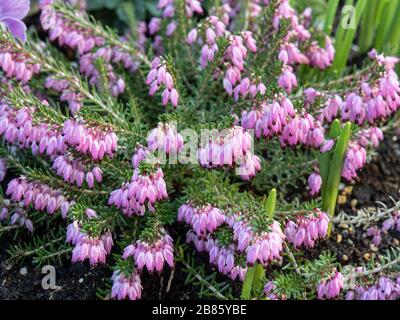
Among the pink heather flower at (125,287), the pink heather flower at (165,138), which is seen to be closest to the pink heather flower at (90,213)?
the pink heather flower at (125,287)

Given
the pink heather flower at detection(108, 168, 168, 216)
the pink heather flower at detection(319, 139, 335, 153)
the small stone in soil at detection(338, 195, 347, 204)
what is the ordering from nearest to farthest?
1. the pink heather flower at detection(108, 168, 168, 216)
2. the pink heather flower at detection(319, 139, 335, 153)
3. the small stone in soil at detection(338, 195, 347, 204)

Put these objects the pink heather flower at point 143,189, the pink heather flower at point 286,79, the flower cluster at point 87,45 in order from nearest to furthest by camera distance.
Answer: the pink heather flower at point 143,189 → the pink heather flower at point 286,79 → the flower cluster at point 87,45

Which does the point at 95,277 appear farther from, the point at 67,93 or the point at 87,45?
the point at 87,45

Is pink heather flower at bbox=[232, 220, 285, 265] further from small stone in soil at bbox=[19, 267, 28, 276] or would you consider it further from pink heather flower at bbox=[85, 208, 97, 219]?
small stone in soil at bbox=[19, 267, 28, 276]

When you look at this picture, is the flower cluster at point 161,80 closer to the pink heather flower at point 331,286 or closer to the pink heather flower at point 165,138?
the pink heather flower at point 165,138

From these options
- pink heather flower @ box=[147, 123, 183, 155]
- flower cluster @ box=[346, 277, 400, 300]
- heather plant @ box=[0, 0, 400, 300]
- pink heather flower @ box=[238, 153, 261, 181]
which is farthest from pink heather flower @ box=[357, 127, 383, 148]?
pink heather flower @ box=[147, 123, 183, 155]

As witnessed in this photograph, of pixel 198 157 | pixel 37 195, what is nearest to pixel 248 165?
pixel 198 157

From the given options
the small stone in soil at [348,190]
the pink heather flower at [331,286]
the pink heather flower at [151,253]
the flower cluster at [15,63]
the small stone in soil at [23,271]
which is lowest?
the small stone in soil at [23,271]
